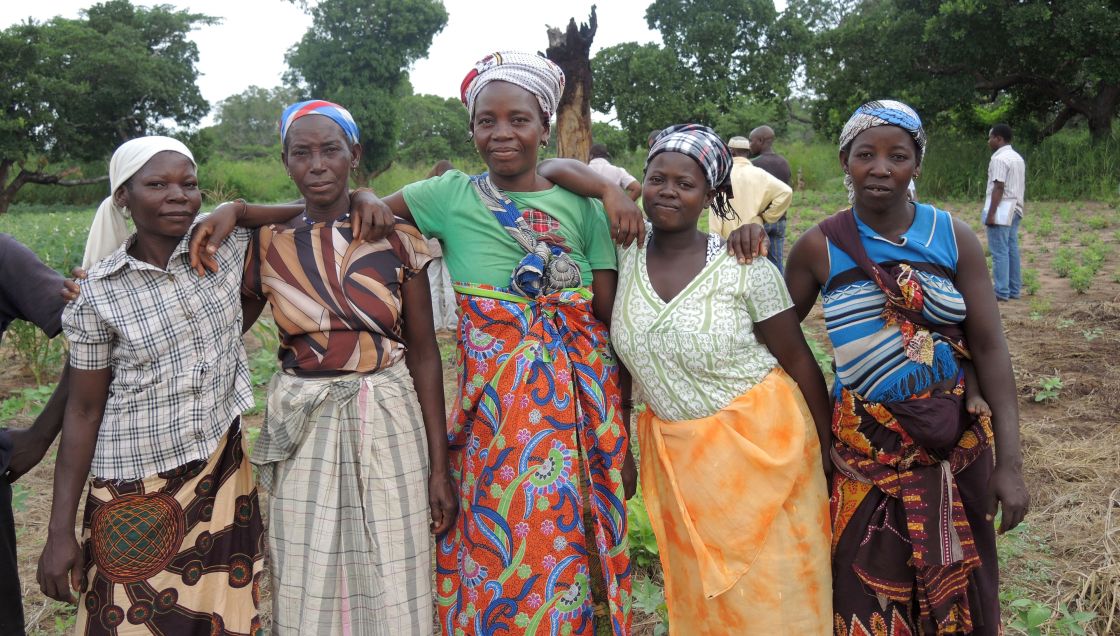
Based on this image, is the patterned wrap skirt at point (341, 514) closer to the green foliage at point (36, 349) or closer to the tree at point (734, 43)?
the green foliage at point (36, 349)

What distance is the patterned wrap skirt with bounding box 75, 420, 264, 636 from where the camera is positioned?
1911 millimetres

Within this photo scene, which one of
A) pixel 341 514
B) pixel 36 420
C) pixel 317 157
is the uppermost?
pixel 317 157

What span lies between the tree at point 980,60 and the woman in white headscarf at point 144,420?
51.7ft

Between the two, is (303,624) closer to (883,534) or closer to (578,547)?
(578,547)

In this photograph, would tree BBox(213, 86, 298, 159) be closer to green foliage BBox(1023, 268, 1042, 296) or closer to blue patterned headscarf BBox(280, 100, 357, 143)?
green foliage BBox(1023, 268, 1042, 296)

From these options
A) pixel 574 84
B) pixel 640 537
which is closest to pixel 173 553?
pixel 640 537

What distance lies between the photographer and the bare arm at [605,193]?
2053 millimetres

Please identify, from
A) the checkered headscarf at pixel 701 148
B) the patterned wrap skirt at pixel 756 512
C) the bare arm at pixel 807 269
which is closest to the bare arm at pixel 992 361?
the bare arm at pixel 807 269

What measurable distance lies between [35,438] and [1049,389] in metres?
5.41

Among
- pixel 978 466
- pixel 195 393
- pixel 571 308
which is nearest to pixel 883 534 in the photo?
pixel 978 466

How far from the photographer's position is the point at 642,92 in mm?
23484

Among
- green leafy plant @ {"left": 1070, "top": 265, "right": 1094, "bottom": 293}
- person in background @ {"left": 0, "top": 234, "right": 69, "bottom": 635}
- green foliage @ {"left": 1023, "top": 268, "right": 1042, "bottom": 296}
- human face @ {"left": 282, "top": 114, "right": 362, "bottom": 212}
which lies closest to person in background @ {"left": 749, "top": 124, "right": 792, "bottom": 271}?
green foliage @ {"left": 1023, "top": 268, "right": 1042, "bottom": 296}

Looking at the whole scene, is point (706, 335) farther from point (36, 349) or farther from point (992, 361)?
point (36, 349)

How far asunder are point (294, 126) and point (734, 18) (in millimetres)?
26944
